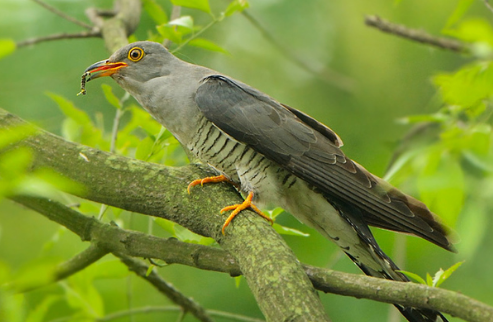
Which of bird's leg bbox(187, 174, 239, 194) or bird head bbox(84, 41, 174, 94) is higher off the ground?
bird head bbox(84, 41, 174, 94)

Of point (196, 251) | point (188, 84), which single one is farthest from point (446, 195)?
point (188, 84)

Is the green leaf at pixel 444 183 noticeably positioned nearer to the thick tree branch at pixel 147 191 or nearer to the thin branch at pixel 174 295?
the thick tree branch at pixel 147 191

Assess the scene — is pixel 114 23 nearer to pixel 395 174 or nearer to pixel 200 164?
pixel 200 164

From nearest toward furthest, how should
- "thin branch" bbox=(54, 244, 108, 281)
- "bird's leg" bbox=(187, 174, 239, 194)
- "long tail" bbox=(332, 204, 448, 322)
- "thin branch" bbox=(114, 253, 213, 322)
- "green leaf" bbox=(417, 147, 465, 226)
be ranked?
"green leaf" bbox=(417, 147, 465, 226)
"bird's leg" bbox=(187, 174, 239, 194)
"thin branch" bbox=(54, 244, 108, 281)
"long tail" bbox=(332, 204, 448, 322)
"thin branch" bbox=(114, 253, 213, 322)

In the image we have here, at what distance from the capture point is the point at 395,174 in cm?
219

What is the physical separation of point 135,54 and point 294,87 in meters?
3.70

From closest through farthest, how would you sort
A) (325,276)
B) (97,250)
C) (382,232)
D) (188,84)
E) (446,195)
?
(446,195) → (325,276) → (97,250) → (188,84) → (382,232)

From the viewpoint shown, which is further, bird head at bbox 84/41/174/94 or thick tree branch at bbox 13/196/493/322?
bird head at bbox 84/41/174/94

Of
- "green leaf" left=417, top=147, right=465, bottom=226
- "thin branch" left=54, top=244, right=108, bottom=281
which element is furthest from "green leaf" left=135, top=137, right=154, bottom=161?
"green leaf" left=417, top=147, right=465, bottom=226

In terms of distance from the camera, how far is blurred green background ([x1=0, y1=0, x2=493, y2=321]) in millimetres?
4586

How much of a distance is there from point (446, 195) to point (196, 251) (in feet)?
3.26

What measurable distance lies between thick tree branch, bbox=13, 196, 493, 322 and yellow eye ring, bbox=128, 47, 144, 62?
101 centimetres

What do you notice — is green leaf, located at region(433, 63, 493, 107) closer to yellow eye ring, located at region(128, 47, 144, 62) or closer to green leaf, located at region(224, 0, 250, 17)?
green leaf, located at region(224, 0, 250, 17)

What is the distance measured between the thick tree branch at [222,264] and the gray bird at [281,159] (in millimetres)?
428
